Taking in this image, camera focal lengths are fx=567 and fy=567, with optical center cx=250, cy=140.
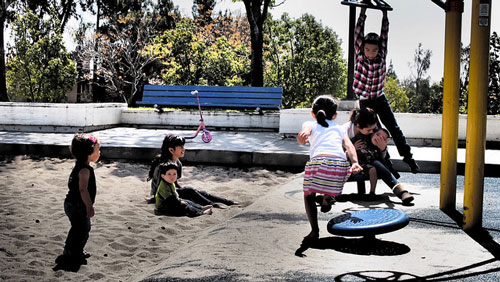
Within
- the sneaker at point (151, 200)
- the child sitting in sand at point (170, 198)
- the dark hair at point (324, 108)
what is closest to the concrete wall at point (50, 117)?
the sneaker at point (151, 200)

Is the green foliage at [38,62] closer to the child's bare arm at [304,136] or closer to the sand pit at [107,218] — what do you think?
the sand pit at [107,218]

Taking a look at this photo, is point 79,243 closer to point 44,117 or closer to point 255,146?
point 255,146

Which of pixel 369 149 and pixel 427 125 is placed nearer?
pixel 369 149

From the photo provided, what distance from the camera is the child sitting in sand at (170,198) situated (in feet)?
20.1

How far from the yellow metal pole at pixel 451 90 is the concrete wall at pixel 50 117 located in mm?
9200

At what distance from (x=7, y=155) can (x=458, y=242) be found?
26.5ft

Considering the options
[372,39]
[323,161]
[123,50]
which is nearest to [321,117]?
[323,161]

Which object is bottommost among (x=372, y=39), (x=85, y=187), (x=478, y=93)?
(x=85, y=187)

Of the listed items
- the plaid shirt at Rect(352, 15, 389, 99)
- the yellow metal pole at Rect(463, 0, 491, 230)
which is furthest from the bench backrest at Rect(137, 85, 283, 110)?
the yellow metal pole at Rect(463, 0, 491, 230)

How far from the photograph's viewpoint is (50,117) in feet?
42.1

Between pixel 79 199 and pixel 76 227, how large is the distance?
23 cm

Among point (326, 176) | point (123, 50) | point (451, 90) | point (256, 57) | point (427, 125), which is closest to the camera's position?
point (326, 176)

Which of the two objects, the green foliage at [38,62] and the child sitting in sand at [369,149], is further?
the green foliage at [38,62]

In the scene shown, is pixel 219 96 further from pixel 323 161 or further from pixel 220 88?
pixel 323 161
